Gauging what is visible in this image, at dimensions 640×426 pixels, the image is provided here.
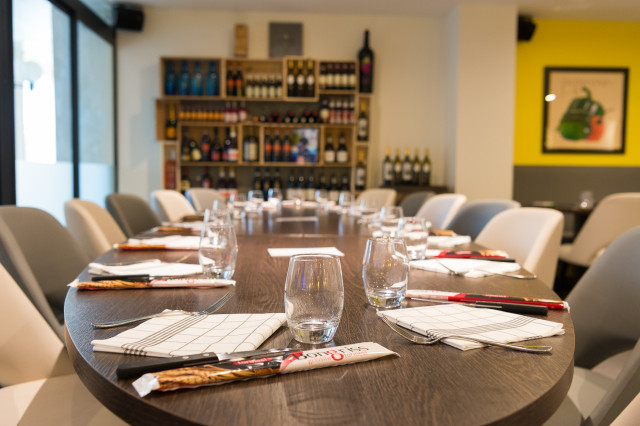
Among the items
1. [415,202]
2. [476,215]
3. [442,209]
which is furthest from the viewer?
[415,202]

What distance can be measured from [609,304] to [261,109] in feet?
16.1

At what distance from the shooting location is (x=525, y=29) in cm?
558

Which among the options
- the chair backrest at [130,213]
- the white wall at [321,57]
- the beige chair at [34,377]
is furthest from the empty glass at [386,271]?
the white wall at [321,57]

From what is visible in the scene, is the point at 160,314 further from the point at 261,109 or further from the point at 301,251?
the point at 261,109

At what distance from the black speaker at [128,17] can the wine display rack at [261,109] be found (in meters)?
0.44

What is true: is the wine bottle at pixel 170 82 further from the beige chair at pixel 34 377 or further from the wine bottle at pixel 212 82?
the beige chair at pixel 34 377

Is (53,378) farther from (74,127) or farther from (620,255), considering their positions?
(74,127)

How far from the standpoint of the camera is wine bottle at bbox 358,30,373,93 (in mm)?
5516

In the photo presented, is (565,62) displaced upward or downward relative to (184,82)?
upward

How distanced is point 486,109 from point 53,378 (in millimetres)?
5059

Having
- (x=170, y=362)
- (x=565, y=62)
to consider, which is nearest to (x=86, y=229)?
(x=170, y=362)

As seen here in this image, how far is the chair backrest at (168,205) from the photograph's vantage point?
325 cm

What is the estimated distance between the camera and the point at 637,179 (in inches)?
236

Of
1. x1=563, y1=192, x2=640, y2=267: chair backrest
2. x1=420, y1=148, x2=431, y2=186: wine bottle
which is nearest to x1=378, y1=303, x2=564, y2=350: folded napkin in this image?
x1=563, y1=192, x2=640, y2=267: chair backrest
